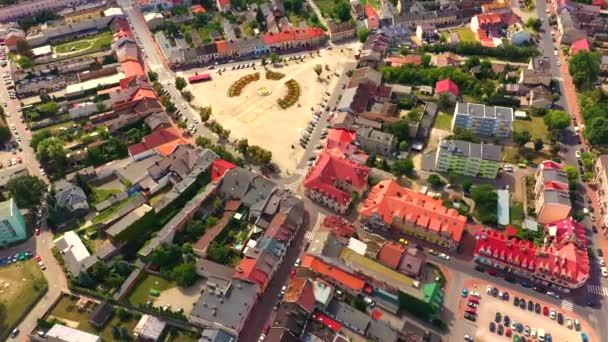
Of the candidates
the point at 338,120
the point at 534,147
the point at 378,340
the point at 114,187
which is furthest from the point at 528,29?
the point at 114,187

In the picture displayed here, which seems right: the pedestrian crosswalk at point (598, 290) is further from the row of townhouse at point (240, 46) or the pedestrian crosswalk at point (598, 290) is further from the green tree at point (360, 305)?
the row of townhouse at point (240, 46)

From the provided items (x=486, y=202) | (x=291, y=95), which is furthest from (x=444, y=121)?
(x=291, y=95)

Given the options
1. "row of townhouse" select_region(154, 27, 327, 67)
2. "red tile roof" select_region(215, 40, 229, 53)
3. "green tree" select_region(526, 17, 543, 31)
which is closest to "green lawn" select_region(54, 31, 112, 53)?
"row of townhouse" select_region(154, 27, 327, 67)

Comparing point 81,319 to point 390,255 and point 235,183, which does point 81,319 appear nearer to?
point 235,183

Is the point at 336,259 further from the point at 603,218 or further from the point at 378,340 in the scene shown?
the point at 603,218

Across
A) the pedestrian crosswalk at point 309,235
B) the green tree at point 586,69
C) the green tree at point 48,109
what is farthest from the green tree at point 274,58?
the green tree at point 586,69

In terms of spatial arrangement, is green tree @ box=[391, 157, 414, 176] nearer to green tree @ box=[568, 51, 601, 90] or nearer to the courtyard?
the courtyard
